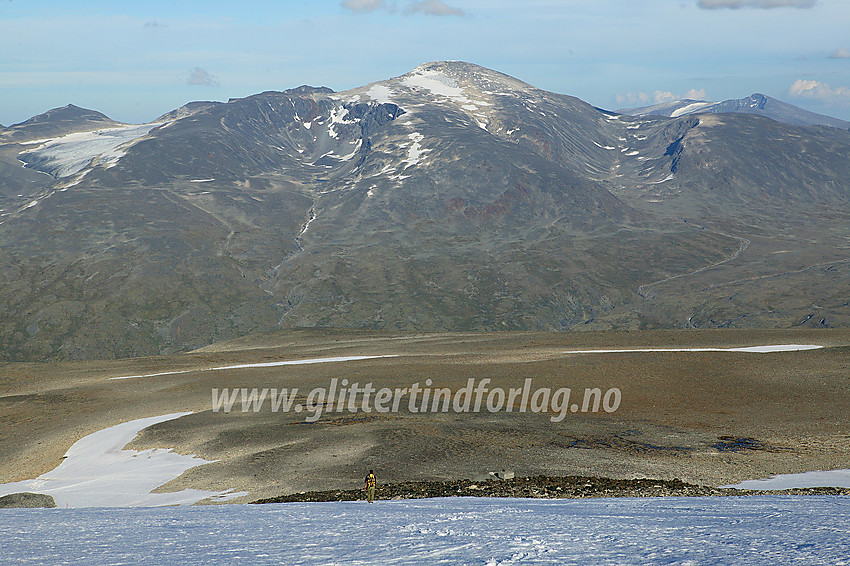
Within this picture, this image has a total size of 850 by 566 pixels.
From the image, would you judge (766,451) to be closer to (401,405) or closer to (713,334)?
(401,405)

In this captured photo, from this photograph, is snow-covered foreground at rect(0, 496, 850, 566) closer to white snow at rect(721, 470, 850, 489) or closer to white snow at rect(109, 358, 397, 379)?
white snow at rect(721, 470, 850, 489)

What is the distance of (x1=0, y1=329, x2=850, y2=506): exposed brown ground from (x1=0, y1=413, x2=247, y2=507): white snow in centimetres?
118

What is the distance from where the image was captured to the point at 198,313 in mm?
190125

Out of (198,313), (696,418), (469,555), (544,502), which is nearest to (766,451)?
(696,418)

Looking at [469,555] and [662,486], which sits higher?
[469,555]

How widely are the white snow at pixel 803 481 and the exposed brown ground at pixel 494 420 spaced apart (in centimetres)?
79

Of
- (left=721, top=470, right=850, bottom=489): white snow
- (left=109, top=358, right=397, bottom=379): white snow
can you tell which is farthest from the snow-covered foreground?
(left=109, top=358, right=397, bottom=379): white snow


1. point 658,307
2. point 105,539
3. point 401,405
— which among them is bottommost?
point 658,307

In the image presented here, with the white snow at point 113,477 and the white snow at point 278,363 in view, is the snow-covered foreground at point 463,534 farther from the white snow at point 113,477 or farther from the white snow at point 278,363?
the white snow at point 278,363

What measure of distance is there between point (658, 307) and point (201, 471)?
560 feet

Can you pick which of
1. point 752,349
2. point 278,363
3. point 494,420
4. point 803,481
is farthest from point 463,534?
point 278,363

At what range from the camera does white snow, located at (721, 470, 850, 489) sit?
29141mm

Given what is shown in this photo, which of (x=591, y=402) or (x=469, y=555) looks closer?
(x=469, y=555)

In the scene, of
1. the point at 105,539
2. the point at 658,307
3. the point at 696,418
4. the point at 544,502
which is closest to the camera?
the point at 105,539
